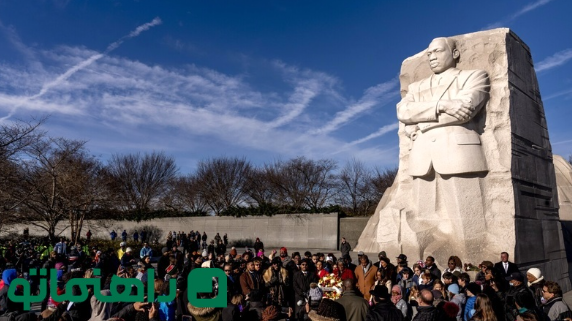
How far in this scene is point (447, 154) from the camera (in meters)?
9.30

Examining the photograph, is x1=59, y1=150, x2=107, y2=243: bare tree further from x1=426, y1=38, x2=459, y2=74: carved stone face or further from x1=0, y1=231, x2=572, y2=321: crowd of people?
x1=426, y1=38, x2=459, y2=74: carved stone face

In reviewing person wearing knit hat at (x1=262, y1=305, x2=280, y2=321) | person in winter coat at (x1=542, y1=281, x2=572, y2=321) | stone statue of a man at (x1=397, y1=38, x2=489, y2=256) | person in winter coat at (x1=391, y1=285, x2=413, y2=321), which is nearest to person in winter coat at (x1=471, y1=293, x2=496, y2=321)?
person in winter coat at (x1=542, y1=281, x2=572, y2=321)

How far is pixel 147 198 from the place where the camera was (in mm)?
43562

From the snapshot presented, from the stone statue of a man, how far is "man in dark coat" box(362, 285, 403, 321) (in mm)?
5467

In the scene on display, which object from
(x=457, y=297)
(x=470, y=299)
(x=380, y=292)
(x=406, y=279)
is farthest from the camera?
(x=406, y=279)

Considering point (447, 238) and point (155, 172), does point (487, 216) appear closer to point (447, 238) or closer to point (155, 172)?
point (447, 238)

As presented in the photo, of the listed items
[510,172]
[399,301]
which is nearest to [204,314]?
[399,301]

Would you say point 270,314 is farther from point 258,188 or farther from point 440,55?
point 258,188

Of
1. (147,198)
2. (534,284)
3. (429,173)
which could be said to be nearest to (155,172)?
(147,198)

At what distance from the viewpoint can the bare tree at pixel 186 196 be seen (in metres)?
44.2

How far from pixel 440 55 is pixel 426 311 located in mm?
7181

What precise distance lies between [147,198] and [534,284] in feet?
136

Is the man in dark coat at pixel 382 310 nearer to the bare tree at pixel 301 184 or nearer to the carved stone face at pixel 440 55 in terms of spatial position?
the carved stone face at pixel 440 55

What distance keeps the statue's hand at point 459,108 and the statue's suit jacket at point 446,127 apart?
0.35ft
